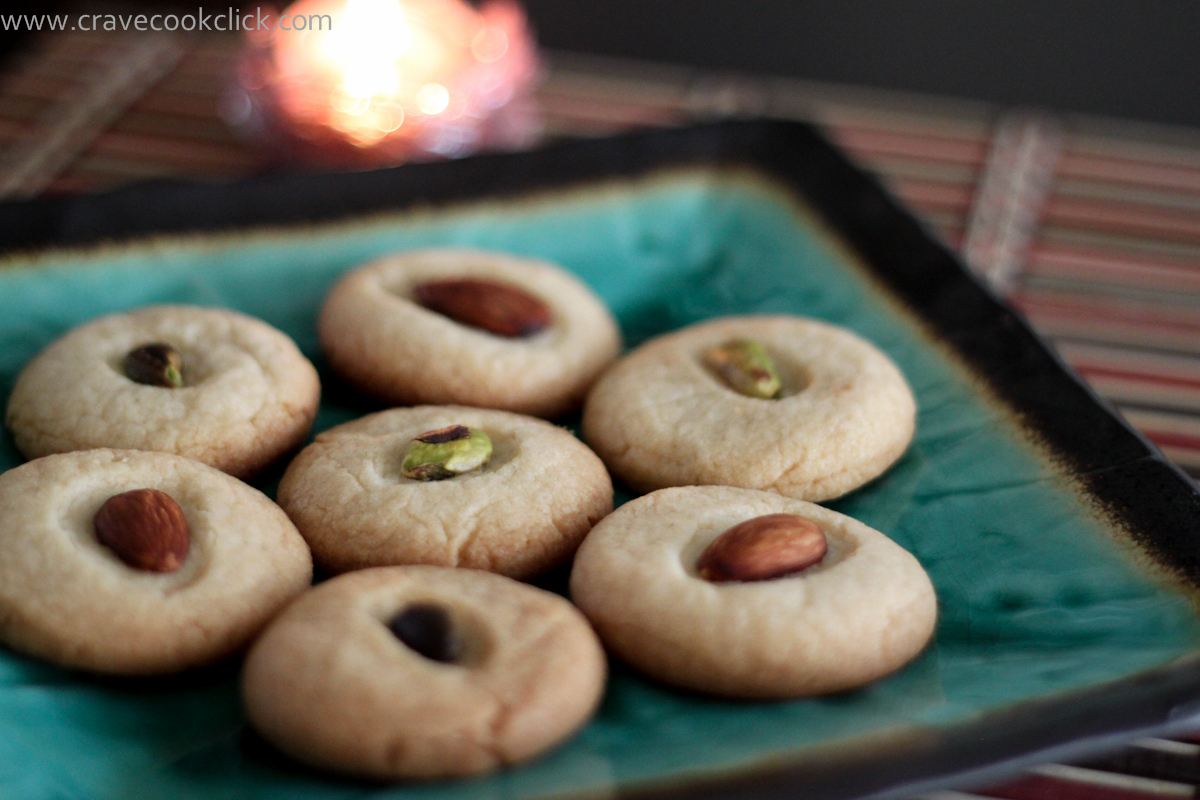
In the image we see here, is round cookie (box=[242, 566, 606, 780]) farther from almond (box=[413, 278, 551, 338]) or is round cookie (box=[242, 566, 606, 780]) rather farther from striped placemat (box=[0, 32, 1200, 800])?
striped placemat (box=[0, 32, 1200, 800])

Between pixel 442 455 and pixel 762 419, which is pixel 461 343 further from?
pixel 762 419

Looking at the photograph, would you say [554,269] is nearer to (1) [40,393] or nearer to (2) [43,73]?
(1) [40,393]

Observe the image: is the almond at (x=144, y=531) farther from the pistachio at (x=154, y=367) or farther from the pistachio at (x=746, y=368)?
the pistachio at (x=746, y=368)

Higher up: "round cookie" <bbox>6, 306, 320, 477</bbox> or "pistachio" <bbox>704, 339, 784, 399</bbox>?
"pistachio" <bbox>704, 339, 784, 399</bbox>

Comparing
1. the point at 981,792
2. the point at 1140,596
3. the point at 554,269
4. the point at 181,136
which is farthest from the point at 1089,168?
the point at 181,136

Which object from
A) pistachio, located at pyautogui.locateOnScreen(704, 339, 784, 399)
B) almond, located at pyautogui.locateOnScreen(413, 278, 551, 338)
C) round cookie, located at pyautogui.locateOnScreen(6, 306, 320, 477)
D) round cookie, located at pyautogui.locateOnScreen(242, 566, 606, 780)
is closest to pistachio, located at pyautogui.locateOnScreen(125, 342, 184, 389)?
round cookie, located at pyautogui.locateOnScreen(6, 306, 320, 477)

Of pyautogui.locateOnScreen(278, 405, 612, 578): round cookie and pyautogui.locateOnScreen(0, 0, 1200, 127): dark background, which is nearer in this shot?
pyautogui.locateOnScreen(278, 405, 612, 578): round cookie

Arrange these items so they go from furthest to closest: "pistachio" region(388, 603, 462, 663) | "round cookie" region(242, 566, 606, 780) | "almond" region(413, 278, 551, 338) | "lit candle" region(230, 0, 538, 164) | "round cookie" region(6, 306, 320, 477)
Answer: "lit candle" region(230, 0, 538, 164) → "almond" region(413, 278, 551, 338) → "round cookie" region(6, 306, 320, 477) → "pistachio" region(388, 603, 462, 663) → "round cookie" region(242, 566, 606, 780)
